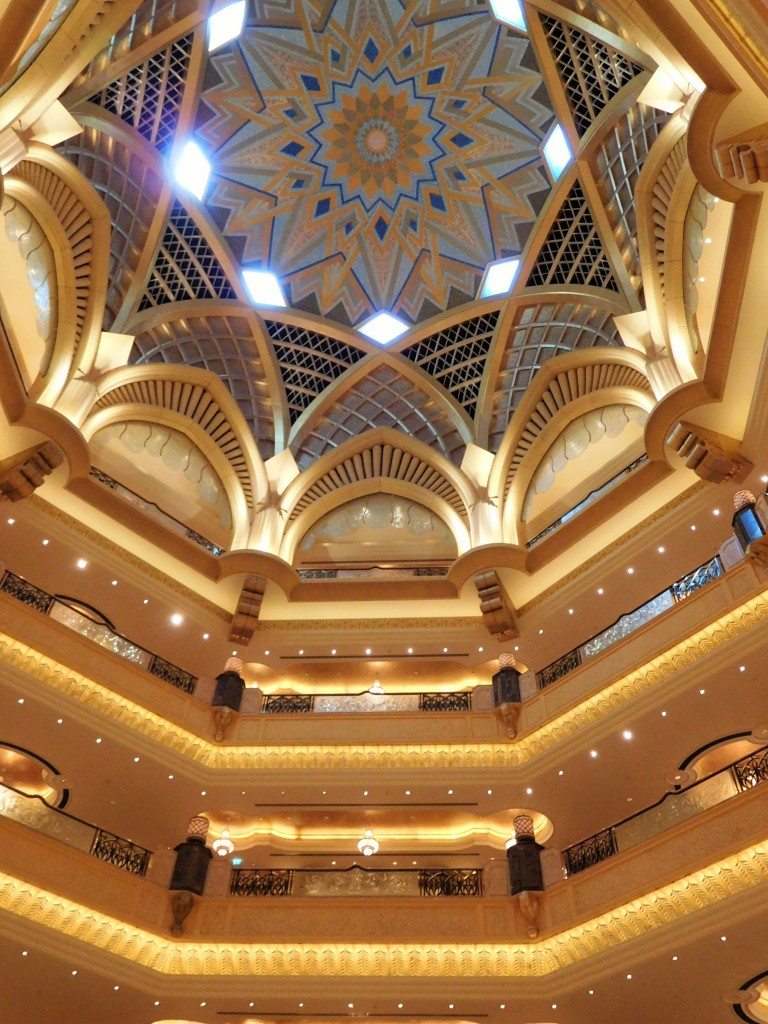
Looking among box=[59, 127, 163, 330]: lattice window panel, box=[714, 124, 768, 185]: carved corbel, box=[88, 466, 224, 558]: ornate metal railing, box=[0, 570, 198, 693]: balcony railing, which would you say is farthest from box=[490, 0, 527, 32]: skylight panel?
box=[0, 570, 198, 693]: balcony railing

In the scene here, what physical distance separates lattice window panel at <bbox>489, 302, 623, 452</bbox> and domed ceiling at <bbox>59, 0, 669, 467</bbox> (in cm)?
4

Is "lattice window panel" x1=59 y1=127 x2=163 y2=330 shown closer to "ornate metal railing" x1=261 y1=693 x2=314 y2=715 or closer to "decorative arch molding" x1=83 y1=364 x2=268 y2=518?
"decorative arch molding" x1=83 y1=364 x2=268 y2=518

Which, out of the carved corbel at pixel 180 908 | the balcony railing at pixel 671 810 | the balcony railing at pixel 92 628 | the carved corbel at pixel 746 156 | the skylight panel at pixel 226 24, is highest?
the skylight panel at pixel 226 24

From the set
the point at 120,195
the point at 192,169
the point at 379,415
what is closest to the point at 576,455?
the point at 379,415

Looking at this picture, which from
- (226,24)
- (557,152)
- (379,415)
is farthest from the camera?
(379,415)

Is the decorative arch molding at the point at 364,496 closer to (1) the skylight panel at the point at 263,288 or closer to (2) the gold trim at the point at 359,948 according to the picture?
(1) the skylight panel at the point at 263,288

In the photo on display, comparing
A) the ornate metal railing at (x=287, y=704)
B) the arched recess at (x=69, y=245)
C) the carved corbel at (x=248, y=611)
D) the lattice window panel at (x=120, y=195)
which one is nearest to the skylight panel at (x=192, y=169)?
the lattice window panel at (x=120, y=195)

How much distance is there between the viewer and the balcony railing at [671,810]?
34.9ft

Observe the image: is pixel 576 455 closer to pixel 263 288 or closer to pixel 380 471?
pixel 380 471

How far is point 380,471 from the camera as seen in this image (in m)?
17.2

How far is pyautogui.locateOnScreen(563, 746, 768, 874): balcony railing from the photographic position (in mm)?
10633

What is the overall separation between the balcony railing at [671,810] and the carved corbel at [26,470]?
8.95 metres

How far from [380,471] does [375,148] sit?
645 centimetres

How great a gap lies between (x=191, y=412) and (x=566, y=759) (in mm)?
8935
